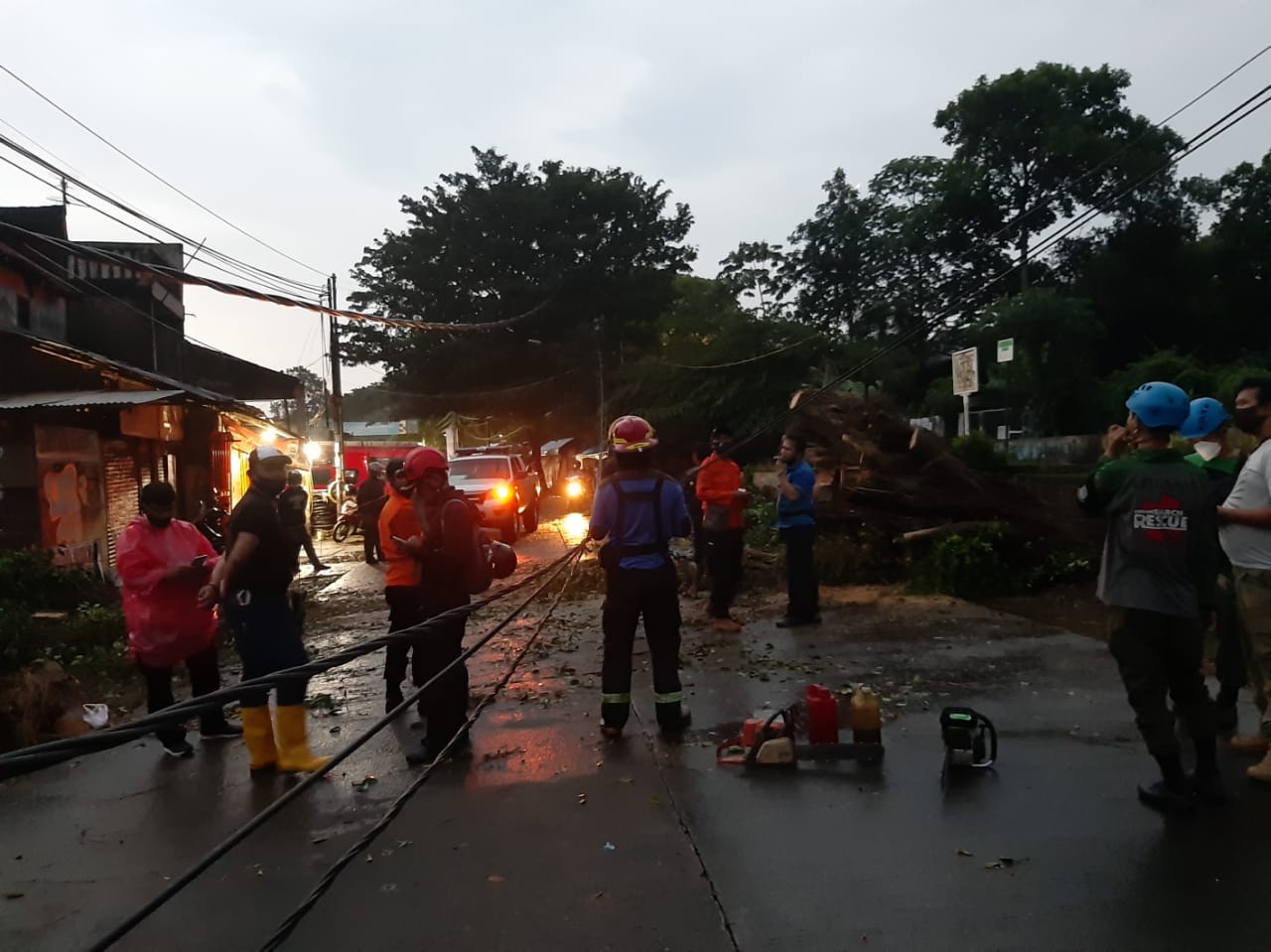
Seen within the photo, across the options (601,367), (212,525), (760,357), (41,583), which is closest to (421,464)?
(41,583)

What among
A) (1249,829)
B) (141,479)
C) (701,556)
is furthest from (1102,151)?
(1249,829)

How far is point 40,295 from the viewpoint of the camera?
704 inches

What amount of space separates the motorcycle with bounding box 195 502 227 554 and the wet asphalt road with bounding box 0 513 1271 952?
931 cm

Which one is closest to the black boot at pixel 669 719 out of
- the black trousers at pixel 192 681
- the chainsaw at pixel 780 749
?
the chainsaw at pixel 780 749

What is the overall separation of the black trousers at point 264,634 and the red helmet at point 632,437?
2117mm

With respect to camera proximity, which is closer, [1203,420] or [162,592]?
[1203,420]

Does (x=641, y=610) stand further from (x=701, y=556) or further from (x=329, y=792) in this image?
(x=701, y=556)

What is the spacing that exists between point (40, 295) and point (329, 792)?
16.8 meters

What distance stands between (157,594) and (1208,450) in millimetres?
6116

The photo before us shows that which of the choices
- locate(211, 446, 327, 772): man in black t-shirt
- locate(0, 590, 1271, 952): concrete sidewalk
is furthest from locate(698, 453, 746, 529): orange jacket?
locate(211, 446, 327, 772): man in black t-shirt

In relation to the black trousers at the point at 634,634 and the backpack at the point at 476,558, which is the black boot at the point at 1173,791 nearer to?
the black trousers at the point at 634,634

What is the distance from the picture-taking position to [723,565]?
9062 millimetres

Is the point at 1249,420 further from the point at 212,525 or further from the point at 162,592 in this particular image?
the point at 212,525

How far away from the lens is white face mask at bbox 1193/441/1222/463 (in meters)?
5.32
